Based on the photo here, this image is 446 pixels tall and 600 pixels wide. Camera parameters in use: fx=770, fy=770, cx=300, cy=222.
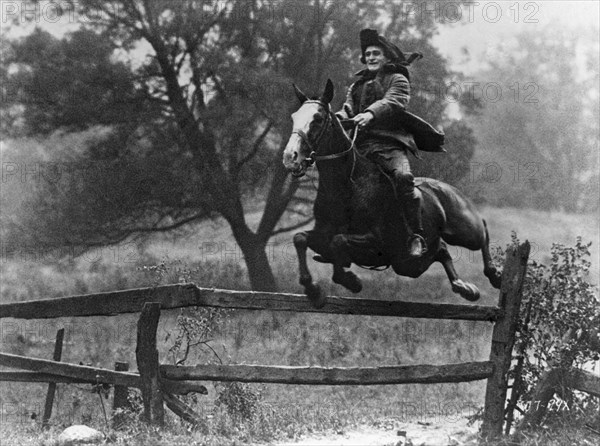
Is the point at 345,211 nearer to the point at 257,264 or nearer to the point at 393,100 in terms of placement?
the point at 393,100

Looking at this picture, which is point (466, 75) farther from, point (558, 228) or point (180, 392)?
point (180, 392)

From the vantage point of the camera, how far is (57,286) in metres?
12.3

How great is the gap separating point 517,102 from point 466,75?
7.37 feet

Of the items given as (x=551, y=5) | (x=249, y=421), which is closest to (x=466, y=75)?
(x=551, y=5)

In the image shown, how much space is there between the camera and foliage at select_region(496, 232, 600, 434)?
22.8ft

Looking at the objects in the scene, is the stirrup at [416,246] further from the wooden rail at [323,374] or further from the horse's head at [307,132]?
the horse's head at [307,132]

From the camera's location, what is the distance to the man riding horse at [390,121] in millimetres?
6777

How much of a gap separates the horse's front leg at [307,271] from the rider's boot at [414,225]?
33.7 inches

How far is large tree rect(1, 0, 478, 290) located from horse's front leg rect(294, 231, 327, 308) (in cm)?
490

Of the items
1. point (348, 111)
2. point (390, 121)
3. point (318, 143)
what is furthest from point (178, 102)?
point (318, 143)

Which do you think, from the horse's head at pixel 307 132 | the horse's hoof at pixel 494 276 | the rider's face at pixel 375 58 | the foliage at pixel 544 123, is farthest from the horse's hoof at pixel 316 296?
the foliage at pixel 544 123

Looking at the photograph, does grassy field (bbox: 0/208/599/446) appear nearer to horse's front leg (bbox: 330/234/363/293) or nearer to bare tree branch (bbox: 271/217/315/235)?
bare tree branch (bbox: 271/217/315/235)

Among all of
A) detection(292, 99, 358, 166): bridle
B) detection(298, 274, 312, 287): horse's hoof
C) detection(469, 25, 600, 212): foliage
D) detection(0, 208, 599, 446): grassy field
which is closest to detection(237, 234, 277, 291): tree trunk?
detection(0, 208, 599, 446): grassy field

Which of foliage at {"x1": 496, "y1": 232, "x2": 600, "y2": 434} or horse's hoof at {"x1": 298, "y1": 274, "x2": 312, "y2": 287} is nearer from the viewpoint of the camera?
horse's hoof at {"x1": 298, "y1": 274, "x2": 312, "y2": 287}
